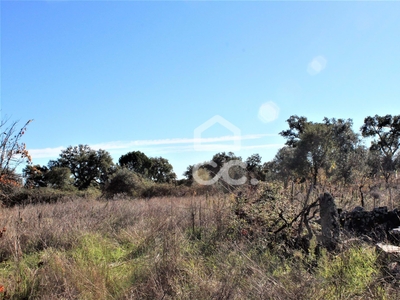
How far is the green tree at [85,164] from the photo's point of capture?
36.2 meters

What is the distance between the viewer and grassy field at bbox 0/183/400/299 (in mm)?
2811

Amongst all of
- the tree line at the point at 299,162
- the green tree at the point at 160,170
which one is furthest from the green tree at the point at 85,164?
the green tree at the point at 160,170

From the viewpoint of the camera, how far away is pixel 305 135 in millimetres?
22234

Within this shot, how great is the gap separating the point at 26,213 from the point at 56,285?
14.5 feet

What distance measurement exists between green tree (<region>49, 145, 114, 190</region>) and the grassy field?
101ft

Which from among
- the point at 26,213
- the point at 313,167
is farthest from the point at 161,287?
the point at 313,167

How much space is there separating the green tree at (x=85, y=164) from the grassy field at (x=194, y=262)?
30.9m

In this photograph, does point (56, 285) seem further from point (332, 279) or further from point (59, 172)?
point (59, 172)

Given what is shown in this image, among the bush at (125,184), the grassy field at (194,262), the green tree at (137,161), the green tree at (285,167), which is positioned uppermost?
the green tree at (137,161)

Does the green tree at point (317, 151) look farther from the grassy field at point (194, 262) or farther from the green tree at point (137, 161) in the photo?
the green tree at point (137, 161)

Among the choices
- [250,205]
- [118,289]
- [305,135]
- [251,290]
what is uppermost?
[305,135]

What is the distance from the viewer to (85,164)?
120 feet

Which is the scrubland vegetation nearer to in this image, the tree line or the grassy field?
the grassy field

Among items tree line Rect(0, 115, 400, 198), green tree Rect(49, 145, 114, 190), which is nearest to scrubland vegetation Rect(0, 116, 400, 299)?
tree line Rect(0, 115, 400, 198)
